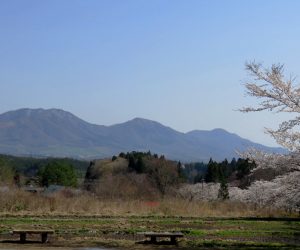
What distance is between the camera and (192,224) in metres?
28.8

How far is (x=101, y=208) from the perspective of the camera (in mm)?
36781

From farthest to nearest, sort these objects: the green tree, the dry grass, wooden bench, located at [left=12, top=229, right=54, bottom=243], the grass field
→ the green tree, the dry grass, wooden bench, located at [left=12, top=229, right=54, bottom=243], the grass field

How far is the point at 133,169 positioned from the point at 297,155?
69659 mm

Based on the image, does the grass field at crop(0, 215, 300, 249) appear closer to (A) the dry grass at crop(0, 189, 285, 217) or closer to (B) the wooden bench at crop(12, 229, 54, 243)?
(B) the wooden bench at crop(12, 229, 54, 243)

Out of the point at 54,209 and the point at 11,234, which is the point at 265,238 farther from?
the point at 54,209

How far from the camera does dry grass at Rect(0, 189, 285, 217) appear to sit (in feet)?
117

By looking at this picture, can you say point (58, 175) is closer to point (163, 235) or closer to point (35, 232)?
point (35, 232)

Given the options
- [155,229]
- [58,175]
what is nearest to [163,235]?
[155,229]

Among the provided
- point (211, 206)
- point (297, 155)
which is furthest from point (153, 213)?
point (297, 155)

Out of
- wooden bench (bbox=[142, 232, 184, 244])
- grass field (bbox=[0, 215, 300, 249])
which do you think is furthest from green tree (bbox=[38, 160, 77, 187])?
wooden bench (bbox=[142, 232, 184, 244])

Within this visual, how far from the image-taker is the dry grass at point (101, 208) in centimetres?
3578

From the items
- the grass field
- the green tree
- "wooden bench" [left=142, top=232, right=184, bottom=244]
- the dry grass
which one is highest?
the green tree

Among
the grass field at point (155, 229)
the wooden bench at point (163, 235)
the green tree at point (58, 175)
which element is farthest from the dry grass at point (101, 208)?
the green tree at point (58, 175)

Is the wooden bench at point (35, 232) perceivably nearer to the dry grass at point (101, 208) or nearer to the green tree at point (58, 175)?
the dry grass at point (101, 208)
